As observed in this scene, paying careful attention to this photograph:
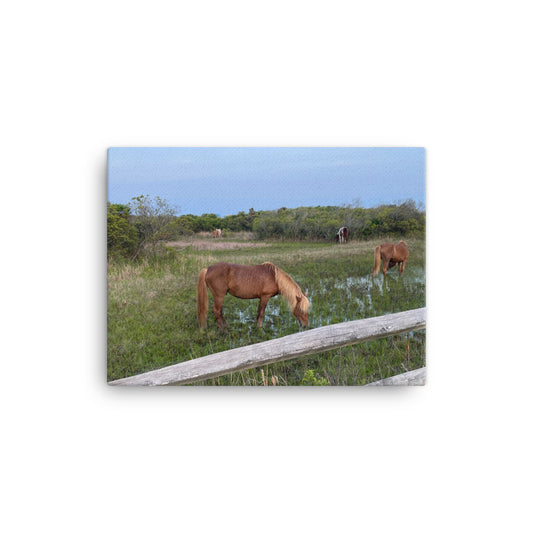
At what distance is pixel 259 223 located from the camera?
3.23 m

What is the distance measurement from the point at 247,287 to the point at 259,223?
38 cm

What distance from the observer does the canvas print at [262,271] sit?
123 inches

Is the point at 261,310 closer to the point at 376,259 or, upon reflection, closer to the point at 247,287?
the point at 247,287

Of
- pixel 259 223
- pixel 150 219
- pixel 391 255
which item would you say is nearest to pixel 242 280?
pixel 259 223

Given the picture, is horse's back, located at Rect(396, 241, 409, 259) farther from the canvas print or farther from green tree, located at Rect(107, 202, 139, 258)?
green tree, located at Rect(107, 202, 139, 258)

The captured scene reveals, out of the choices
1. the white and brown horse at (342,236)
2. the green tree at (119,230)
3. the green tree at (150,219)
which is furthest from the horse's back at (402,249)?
the green tree at (119,230)

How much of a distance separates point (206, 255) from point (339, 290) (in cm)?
80

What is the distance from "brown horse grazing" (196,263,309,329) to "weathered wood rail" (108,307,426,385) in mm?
128

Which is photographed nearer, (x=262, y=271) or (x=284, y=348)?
(x=284, y=348)

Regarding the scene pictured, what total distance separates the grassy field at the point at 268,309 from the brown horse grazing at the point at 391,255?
35 millimetres
